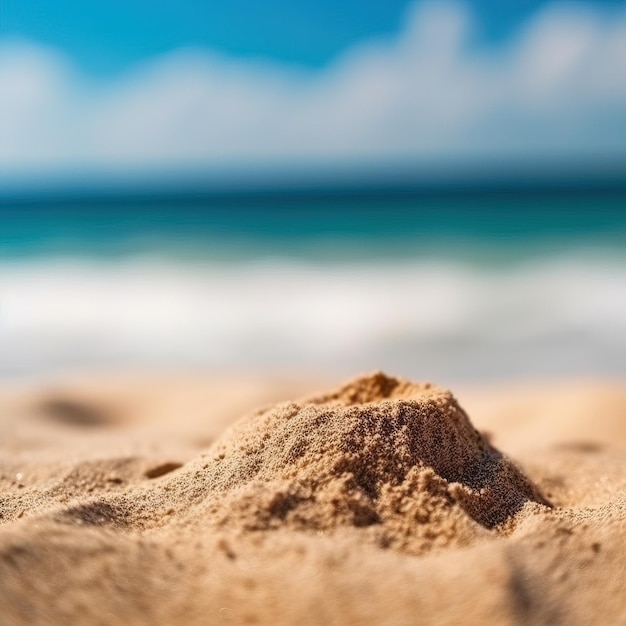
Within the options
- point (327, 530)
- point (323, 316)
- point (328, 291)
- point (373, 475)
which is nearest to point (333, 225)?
point (328, 291)

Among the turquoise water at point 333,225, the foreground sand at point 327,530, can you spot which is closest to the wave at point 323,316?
the turquoise water at point 333,225

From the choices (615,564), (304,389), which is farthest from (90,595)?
(304,389)

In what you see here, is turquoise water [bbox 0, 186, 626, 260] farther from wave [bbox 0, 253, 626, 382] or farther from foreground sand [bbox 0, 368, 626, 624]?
foreground sand [bbox 0, 368, 626, 624]

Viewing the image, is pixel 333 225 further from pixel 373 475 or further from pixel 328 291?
pixel 373 475

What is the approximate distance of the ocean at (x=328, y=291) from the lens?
20.4ft

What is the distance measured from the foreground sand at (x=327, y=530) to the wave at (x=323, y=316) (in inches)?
146

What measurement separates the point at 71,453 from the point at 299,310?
579 centimetres

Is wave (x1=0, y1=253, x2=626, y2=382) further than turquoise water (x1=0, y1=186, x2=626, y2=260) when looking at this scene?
No

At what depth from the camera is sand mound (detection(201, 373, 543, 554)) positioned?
1.53 m

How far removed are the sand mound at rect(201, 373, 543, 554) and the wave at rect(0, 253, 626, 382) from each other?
372cm

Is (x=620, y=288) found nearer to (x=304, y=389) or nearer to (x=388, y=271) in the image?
(x=388, y=271)

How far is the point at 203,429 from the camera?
3516 mm

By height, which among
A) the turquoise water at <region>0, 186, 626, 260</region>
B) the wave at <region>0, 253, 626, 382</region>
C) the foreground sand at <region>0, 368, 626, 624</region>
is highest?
the turquoise water at <region>0, 186, 626, 260</region>

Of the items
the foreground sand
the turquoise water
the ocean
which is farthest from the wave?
the foreground sand
